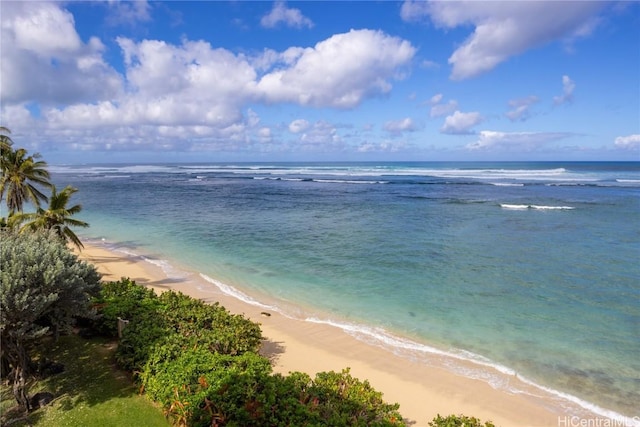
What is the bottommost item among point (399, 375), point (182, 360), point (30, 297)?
point (399, 375)

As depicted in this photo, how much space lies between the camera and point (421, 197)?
180 ft

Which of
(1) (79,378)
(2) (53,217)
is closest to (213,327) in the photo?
(1) (79,378)

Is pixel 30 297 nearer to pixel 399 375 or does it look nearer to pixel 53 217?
pixel 399 375

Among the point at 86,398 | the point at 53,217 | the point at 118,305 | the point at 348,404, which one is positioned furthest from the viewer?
the point at 53,217

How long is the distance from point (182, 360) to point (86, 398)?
258 cm

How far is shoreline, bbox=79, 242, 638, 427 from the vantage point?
9883 mm

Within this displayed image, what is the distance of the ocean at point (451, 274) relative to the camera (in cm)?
1261

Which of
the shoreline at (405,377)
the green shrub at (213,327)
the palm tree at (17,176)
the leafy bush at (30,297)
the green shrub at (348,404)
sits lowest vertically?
the shoreline at (405,377)

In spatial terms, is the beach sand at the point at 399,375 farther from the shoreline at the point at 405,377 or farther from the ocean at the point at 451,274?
the ocean at the point at 451,274

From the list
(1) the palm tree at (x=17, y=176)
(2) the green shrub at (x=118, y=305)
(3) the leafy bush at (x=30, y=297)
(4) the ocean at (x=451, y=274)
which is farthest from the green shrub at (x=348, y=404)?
(1) the palm tree at (x=17, y=176)

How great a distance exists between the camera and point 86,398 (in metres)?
9.33

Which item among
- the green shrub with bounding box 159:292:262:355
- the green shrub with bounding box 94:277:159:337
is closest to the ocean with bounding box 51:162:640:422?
the green shrub with bounding box 159:292:262:355

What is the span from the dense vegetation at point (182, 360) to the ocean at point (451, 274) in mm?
5042

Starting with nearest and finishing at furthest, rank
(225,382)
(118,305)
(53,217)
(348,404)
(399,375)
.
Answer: (348,404)
(225,382)
(399,375)
(118,305)
(53,217)
